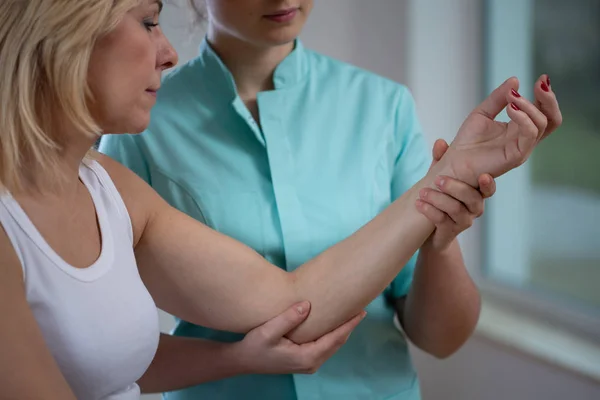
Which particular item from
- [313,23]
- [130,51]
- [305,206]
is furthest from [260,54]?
[313,23]

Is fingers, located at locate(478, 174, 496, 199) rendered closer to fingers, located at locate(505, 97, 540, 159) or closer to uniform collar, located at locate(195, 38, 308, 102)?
fingers, located at locate(505, 97, 540, 159)

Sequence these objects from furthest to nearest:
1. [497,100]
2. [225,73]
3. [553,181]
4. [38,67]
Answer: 1. [553,181]
2. [225,73]
3. [497,100]
4. [38,67]

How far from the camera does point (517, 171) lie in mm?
2133

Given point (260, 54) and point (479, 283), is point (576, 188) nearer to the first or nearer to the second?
point (479, 283)

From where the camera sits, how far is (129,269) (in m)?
1.00

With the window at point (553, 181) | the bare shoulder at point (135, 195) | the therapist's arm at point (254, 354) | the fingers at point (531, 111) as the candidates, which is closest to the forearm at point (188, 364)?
the therapist's arm at point (254, 354)

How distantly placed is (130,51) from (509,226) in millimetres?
1468

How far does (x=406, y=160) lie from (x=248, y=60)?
33cm

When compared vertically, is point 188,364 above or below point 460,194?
below

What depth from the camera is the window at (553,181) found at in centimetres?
186

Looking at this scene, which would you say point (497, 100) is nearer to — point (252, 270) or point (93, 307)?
point (252, 270)

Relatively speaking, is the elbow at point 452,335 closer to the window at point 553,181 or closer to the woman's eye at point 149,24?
the window at point 553,181

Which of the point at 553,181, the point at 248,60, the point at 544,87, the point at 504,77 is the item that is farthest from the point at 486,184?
the point at 504,77

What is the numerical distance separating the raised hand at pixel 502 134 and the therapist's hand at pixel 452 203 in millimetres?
18
